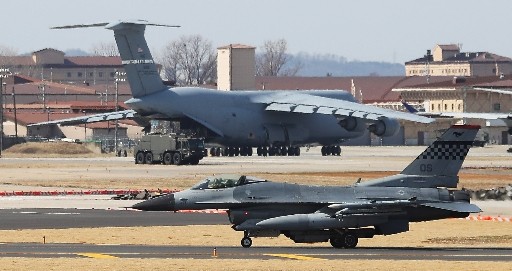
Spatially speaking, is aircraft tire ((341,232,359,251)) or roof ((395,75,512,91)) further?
roof ((395,75,512,91))

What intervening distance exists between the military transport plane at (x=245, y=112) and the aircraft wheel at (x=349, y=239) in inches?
2285

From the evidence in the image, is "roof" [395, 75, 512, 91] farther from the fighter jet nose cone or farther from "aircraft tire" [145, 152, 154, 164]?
the fighter jet nose cone

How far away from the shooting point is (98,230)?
153 ft

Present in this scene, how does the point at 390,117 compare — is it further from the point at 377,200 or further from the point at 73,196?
the point at 377,200

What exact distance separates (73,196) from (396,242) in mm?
25278

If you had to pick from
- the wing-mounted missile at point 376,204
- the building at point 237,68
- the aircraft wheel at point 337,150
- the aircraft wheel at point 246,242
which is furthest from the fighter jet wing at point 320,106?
the aircraft wheel at point 246,242

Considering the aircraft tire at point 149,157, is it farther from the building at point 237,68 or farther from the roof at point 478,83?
the building at point 237,68

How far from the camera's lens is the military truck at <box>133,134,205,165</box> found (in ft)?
329

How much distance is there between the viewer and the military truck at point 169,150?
100188 mm

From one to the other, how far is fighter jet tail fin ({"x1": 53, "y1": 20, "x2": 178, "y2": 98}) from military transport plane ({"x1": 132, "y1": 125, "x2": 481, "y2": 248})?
6292 cm

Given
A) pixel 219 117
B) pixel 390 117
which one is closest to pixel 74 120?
pixel 219 117

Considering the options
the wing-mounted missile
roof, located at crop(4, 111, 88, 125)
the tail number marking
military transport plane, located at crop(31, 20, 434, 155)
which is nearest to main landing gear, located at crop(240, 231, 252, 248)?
the wing-mounted missile

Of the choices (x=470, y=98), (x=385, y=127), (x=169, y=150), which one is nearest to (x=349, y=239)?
(x=169, y=150)

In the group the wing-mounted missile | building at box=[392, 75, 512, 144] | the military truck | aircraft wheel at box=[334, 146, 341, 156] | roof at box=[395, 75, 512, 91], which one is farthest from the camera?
roof at box=[395, 75, 512, 91]
